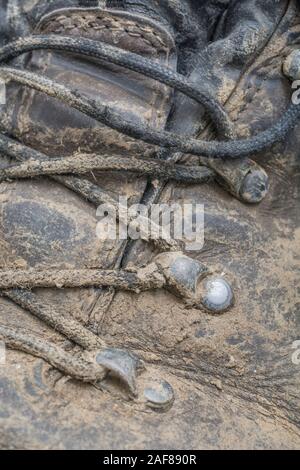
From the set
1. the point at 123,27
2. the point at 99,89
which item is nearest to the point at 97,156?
the point at 99,89

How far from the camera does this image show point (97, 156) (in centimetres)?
114

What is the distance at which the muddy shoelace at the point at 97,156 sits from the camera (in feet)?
3.55

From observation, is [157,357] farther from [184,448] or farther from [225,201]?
[225,201]

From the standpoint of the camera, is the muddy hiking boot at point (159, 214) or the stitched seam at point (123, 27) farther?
the stitched seam at point (123, 27)

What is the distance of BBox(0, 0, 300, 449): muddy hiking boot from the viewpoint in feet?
3.42

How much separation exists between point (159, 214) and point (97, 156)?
16cm

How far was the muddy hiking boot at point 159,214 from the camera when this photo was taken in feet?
3.42

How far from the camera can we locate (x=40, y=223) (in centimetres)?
112

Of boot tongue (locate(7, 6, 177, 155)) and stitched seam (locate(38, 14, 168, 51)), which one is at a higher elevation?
stitched seam (locate(38, 14, 168, 51))

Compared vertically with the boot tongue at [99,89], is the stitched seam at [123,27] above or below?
above
